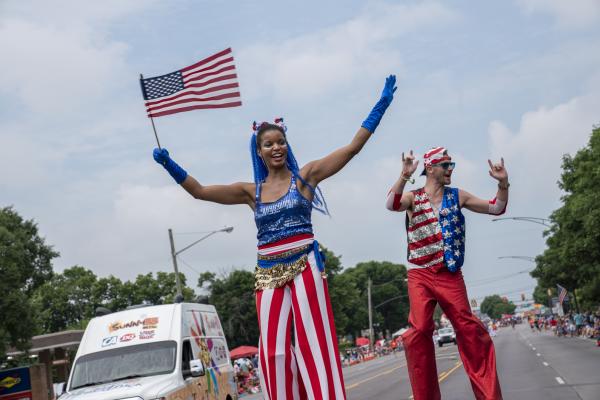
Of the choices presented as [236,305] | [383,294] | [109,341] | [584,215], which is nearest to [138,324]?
[109,341]

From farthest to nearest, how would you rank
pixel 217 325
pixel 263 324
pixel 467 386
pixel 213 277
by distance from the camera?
pixel 213 277, pixel 467 386, pixel 217 325, pixel 263 324

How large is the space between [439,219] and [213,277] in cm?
7488

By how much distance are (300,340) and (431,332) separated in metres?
1.67

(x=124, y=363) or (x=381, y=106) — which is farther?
(x=124, y=363)

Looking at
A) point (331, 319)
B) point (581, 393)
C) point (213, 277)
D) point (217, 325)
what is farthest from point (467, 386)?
point (213, 277)

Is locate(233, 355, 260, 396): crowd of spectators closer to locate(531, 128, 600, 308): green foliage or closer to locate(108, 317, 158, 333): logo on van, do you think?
locate(531, 128, 600, 308): green foliage

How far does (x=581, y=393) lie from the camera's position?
1319 cm

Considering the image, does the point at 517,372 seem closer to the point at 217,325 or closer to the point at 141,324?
the point at 217,325

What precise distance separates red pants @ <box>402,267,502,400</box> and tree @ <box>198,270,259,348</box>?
63861mm

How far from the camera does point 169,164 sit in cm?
513

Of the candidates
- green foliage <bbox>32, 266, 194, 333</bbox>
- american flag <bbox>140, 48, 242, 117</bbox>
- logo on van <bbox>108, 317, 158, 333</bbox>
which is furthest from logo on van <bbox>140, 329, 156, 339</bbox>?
green foliage <bbox>32, 266, 194, 333</bbox>

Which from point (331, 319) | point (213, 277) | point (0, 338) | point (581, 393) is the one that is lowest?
point (581, 393)

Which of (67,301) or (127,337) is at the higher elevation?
(67,301)

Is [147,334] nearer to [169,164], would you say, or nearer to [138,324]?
[138,324]
